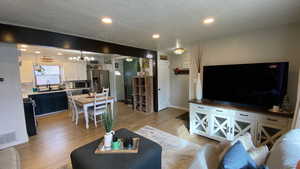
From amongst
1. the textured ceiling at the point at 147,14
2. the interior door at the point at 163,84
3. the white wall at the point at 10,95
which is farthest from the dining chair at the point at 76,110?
the interior door at the point at 163,84

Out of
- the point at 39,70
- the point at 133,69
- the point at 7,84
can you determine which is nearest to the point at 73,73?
the point at 39,70

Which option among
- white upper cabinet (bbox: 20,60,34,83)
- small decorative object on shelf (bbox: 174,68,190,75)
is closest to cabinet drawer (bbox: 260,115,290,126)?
small decorative object on shelf (bbox: 174,68,190,75)

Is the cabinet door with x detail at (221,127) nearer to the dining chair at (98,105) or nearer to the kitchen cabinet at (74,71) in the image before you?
the dining chair at (98,105)

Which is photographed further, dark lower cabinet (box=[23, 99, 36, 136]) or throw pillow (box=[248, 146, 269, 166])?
dark lower cabinet (box=[23, 99, 36, 136])

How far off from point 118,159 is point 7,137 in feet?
9.24

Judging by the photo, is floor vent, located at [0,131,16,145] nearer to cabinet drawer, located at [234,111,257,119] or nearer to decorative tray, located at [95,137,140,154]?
decorative tray, located at [95,137,140,154]

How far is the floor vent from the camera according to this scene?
101 inches

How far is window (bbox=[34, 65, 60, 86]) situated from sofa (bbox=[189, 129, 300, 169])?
6.28 meters

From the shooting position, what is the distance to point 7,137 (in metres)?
2.61

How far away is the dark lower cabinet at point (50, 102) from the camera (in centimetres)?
448

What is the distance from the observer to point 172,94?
5.31 m

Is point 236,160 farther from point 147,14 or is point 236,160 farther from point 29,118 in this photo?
point 29,118

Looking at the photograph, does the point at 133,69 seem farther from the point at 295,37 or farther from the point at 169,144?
the point at 295,37

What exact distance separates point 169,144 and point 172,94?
2.86m
